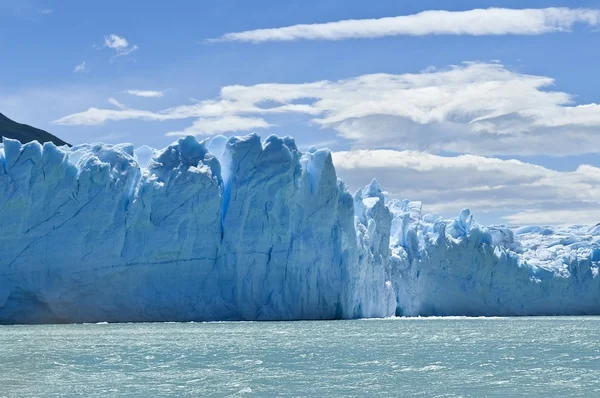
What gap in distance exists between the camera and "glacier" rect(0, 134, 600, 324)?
1171 inches

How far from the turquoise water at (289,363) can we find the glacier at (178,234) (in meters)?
1.79

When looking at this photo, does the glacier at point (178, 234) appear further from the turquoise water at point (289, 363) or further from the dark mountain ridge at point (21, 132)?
the dark mountain ridge at point (21, 132)

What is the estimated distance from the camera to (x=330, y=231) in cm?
3369

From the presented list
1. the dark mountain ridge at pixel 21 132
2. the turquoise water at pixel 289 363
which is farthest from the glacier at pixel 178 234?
the dark mountain ridge at pixel 21 132

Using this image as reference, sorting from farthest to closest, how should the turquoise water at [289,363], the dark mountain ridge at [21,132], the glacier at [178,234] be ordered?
1. the dark mountain ridge at [21,132]
2. the glacier at [178,234]
3. the turquoise water at [289,363]

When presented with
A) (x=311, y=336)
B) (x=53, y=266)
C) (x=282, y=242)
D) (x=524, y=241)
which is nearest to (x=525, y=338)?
(x=311, y=336)

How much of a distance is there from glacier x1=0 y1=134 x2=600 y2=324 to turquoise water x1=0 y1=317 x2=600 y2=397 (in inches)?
70.3

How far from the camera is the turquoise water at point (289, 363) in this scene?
1442cm

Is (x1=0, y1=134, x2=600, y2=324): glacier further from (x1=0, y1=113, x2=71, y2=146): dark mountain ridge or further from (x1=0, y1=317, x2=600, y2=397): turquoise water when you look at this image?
(x1=0, y1=113, x2=71, y2=146): dark mountain ridge

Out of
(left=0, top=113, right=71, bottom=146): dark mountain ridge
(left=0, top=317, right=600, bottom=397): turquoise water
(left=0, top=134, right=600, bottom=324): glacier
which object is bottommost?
(left=0, top=317, right=600, bottom=397): turquoise water

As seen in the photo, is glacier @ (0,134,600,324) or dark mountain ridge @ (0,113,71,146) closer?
glacier @ (0,134,600,324)

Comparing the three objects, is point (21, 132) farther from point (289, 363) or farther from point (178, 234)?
point (289, 363)

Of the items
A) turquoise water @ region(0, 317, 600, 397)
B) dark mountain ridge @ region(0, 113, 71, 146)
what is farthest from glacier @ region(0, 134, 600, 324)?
dark mountain ridge @ region(0, 113, 71, 146)

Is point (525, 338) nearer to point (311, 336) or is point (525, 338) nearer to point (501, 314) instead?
point (311, 336)
